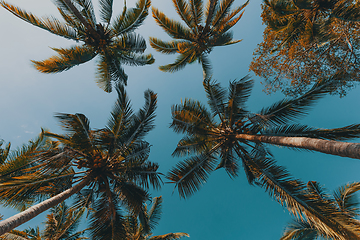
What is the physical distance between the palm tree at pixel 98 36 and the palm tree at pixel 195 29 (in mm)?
1793

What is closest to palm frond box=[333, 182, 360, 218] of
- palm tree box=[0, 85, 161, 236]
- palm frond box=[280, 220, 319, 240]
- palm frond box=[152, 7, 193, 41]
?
palm frond box=[280, 220, 319, 240]

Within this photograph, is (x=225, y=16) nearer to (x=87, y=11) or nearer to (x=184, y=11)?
(x=184, y=11)

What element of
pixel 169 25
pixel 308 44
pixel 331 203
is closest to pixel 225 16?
pixel 169 25

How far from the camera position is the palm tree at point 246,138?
4891 mm

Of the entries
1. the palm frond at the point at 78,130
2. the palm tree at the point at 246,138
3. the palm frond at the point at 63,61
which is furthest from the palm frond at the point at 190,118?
the palm frond at the point at 63,61

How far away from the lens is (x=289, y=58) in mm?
7605

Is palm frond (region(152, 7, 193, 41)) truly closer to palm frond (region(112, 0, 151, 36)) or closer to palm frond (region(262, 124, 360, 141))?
palm frond (region(112, 0, 151, 36))

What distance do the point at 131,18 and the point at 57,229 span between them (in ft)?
36.5

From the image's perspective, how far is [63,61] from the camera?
8430mm

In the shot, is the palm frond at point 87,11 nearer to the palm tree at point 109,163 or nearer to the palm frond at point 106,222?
the palm tree at point 109,163

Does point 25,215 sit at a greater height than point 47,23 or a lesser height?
lesser

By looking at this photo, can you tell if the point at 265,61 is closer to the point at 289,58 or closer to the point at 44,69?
the point at 289,58

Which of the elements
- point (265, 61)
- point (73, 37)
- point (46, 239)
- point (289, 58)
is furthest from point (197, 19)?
point (46, 239)

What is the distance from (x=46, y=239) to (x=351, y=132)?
12324 millimetres
